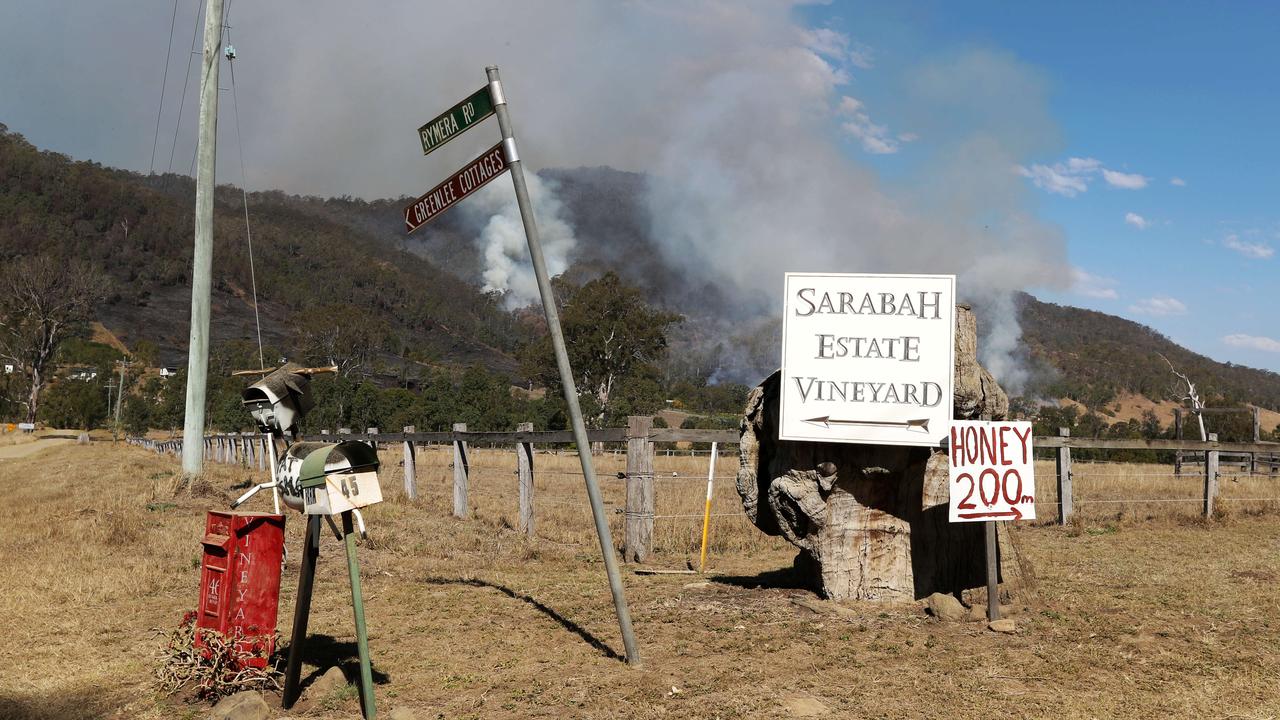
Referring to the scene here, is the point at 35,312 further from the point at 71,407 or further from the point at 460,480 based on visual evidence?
the point at 460,480

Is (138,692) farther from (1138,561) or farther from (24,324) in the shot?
(24,324)

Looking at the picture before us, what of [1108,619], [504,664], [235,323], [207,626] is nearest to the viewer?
[207,626]

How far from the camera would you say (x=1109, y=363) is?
122688 mm

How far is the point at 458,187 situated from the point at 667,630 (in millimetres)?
3514

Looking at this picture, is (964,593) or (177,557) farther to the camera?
(177,557)

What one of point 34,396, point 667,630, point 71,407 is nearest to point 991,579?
point 667,630

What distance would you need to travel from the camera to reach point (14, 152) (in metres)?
164

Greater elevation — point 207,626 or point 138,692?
point 207,626

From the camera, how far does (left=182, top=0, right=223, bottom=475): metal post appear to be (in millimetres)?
16906

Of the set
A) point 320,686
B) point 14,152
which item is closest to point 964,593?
point 320,686

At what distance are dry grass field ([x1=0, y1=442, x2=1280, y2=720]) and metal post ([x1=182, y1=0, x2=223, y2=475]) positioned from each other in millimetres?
4041

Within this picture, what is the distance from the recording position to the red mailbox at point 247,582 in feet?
17.4

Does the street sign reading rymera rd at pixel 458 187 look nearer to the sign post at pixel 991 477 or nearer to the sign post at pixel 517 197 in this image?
the sign post at pixel 517 197

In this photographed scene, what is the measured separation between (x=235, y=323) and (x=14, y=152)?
167 feet
